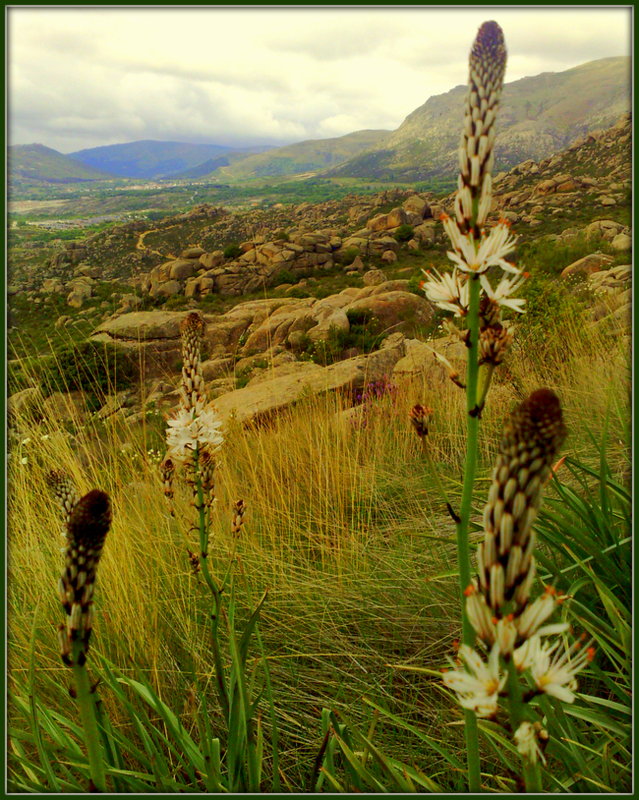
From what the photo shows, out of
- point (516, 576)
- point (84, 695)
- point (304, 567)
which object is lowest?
point (304, 567)

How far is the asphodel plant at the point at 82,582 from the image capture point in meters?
1.50

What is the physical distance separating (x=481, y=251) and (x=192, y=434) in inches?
70.2

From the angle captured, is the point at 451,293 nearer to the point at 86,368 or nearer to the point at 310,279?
the point at 86,368

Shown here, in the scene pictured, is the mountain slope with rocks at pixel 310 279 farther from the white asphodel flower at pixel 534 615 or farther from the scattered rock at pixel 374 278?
the white asphodel flower at pixel 534 615

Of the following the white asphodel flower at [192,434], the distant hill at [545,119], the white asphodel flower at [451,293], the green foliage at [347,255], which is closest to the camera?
the white asphodel flower at [451,293]

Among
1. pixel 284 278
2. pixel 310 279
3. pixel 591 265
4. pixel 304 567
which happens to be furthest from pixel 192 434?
pixel 284 278

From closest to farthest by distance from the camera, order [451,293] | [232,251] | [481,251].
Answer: [481,251] → [451,293] → [232,251]

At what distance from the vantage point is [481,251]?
167 centimetres

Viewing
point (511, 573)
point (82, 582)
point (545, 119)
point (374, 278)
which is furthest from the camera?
point (545, 119)

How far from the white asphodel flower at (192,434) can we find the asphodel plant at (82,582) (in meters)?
1.22

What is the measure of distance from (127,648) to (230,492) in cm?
233

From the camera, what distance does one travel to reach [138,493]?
6.65 metres

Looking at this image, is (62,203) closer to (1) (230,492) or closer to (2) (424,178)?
(2) (424,178)

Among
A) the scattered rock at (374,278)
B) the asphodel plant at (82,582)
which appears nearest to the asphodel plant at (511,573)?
the asphodel plant at (82,582)
